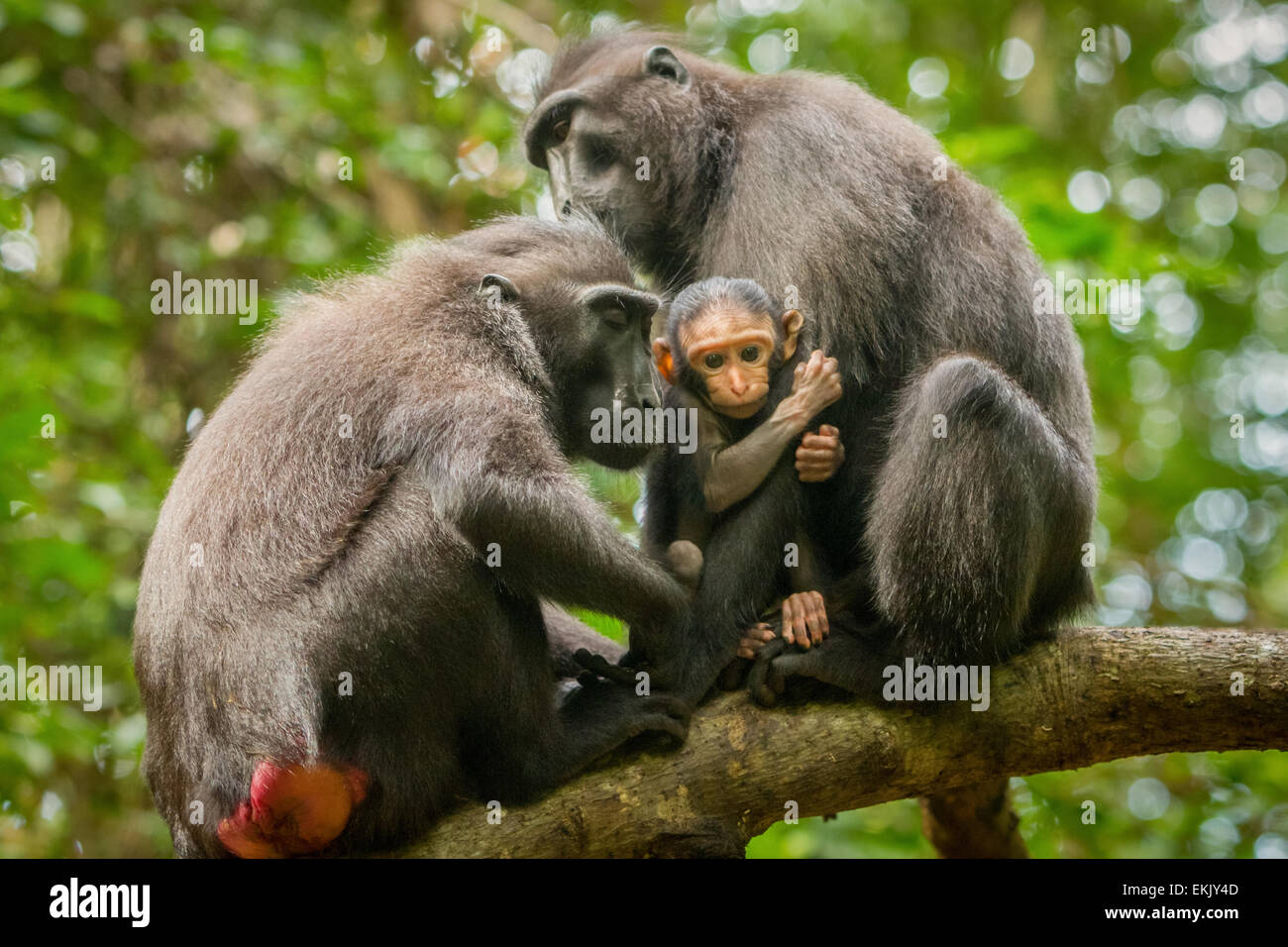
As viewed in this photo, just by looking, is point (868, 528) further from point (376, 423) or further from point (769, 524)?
point (376, 423)

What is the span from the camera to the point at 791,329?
5.70 metres

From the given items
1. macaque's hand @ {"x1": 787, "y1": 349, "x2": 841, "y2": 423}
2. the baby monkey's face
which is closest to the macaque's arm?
macaque's hand @ {"x1": 787, "y1": 349, "x2": 841, "y2": 423}

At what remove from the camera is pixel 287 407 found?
5164 mm

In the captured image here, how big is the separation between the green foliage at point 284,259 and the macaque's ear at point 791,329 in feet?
5.14

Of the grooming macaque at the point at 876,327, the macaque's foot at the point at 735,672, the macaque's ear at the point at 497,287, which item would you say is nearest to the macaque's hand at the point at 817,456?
the grooming macaque at the point at 876,327

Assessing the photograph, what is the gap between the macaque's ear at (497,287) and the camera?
563 cm

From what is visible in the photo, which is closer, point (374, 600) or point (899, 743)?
point (374, 600)

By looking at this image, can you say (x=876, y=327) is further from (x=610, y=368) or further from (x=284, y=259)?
(x=284, y=259)

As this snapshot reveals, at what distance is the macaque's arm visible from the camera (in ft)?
18.0

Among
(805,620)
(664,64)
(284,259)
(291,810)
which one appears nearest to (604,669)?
(805,620)

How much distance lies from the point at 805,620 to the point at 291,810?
2.34 meters

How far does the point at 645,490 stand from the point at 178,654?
96.1 inches

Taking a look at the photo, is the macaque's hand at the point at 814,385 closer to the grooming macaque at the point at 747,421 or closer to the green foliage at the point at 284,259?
the grooming macaque at the point at 747,421
